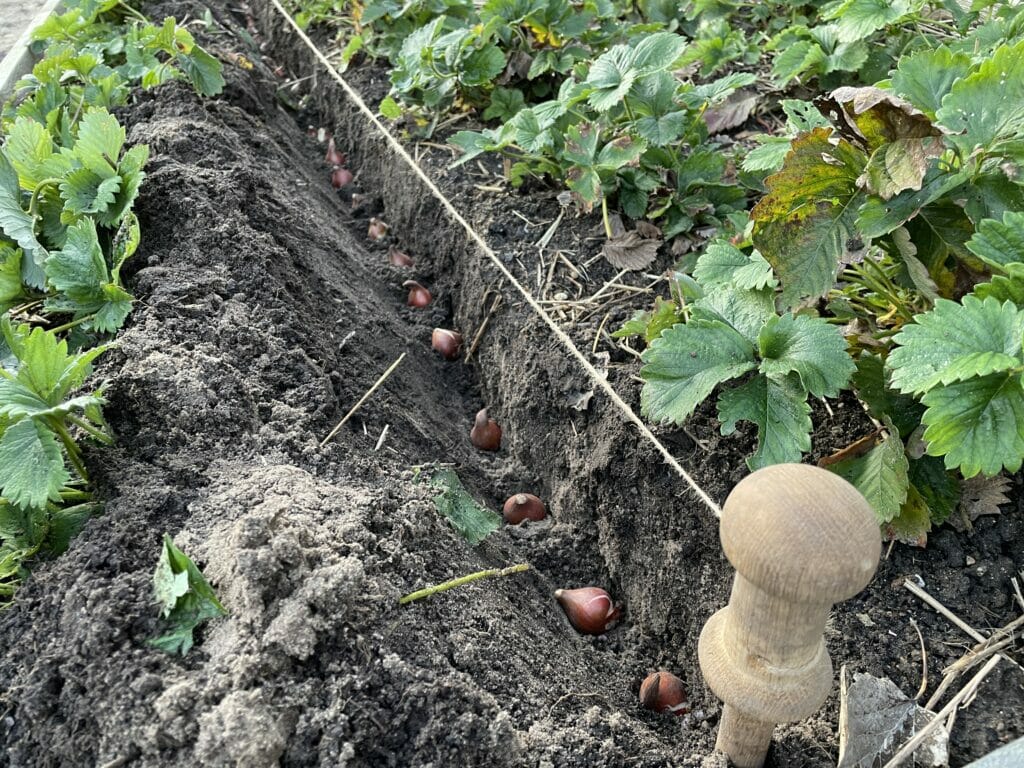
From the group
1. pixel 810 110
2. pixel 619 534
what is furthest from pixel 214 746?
pixel 810 110

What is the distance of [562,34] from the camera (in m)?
3.35

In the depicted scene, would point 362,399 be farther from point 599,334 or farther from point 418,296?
point 418,296

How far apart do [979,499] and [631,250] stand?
1368mm

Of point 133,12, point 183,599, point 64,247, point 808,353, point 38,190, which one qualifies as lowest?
point 808,353

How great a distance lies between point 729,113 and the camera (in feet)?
10.2

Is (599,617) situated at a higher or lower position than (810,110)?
lower

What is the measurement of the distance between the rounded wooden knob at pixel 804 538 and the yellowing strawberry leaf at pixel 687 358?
28.5 inches

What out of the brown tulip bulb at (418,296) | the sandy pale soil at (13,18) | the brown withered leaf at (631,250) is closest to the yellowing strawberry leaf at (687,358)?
the brown withered leaf at (631,250)

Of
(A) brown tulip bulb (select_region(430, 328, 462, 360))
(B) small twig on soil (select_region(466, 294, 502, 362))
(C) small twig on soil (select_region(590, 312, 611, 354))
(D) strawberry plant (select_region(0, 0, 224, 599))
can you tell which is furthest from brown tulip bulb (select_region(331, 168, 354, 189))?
(C) small twig on soil (select_region(590, 312, 611, 354))

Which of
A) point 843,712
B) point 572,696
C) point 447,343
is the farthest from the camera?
point 447,343

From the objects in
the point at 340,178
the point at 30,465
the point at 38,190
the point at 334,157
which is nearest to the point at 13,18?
the point at 334,157

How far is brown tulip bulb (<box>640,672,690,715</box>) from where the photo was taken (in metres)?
1.93

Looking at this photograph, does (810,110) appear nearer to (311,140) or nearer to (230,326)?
(230,326)

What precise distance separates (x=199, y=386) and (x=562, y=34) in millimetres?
2232
